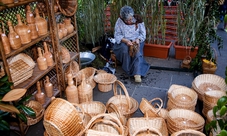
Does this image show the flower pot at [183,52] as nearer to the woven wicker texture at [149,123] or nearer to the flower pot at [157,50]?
the flower pot at [157,50]

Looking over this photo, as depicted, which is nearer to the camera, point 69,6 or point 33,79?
point 33,79

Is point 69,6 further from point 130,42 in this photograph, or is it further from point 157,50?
point 157,50

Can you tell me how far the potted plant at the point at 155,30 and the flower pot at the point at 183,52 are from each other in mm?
183

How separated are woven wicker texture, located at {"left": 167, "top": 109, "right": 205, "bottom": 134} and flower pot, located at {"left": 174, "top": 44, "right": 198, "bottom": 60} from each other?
1717 mm

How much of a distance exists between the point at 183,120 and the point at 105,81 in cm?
135

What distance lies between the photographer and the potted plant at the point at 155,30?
3838mm

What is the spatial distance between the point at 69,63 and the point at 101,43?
141 centimetres

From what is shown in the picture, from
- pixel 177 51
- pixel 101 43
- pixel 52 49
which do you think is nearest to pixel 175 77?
pixel 177 51

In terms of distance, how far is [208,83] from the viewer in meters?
2.95

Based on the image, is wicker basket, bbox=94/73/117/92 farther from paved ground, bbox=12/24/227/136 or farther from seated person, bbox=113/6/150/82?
seated person, bbox=113/6/150/82

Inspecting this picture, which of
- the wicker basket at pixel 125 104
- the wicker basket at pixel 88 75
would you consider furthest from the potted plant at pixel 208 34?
the wicker basket at pixel 88 75

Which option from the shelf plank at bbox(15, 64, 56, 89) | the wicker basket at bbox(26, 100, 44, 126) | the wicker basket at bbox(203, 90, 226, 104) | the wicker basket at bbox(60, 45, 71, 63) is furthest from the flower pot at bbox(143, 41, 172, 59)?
the wicker basket at bbox(26, 100, 44, 126)

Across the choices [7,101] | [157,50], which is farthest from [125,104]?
[157,50]

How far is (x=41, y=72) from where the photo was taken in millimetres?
2582
